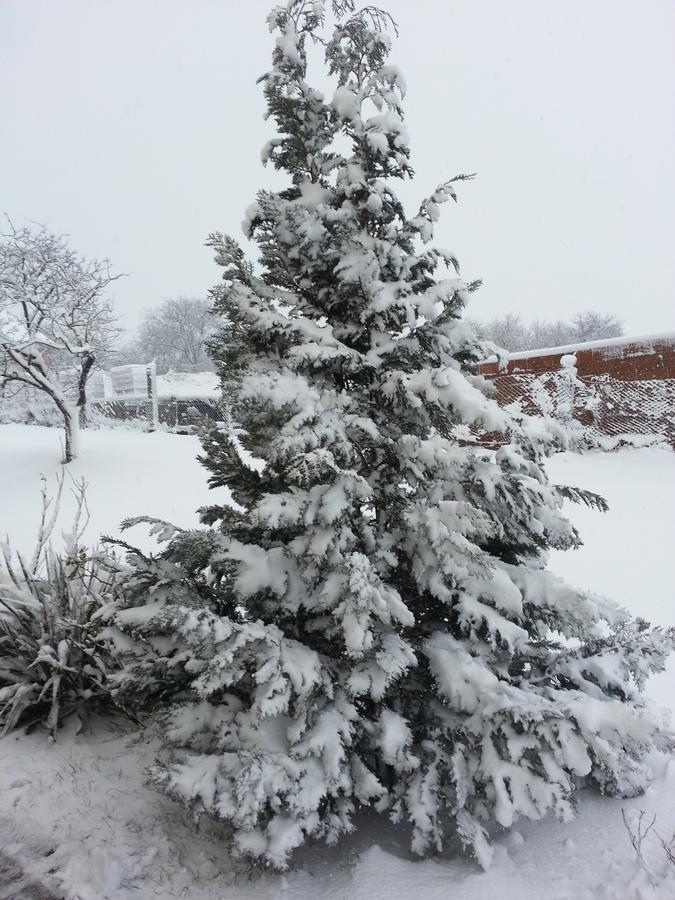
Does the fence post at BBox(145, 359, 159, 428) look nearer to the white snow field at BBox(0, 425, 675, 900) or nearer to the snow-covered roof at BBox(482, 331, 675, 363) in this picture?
the snow-covered roof at BBox(482, 331, 675, 363)

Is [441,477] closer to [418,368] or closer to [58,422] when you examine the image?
[418,368]

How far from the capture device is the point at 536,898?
188 cm

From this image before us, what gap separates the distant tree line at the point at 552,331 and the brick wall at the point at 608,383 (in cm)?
2289

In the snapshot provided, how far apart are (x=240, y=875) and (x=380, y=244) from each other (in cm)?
268

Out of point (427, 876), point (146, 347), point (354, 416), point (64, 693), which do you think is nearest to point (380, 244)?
point (354, 416)

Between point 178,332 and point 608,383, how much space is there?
45.0 meters

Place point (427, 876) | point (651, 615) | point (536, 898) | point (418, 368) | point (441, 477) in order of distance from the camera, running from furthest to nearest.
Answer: point (651, 615), point (418, 368), point (441, 477), point (427, 876), point (536, 898)

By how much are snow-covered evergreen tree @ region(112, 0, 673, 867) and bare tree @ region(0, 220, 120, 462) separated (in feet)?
35.0

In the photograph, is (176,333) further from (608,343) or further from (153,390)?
(608,343)

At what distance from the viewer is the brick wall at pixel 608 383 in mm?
9352

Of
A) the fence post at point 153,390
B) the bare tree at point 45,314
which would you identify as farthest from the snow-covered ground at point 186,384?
the bare tree at point 45,314

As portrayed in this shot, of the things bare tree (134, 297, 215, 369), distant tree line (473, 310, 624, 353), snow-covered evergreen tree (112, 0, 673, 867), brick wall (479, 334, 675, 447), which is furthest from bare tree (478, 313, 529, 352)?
snow-covered evergreen tree (112, 0, 673, 867)

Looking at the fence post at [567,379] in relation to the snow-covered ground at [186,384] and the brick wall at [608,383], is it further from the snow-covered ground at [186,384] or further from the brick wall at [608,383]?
the snow-covered ground at [186,384]

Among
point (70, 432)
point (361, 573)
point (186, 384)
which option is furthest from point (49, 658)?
point (186, 384)
